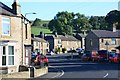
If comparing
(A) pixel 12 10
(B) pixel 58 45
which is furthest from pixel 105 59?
(B) pixel 58 45

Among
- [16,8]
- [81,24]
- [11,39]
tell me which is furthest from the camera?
[81,24]

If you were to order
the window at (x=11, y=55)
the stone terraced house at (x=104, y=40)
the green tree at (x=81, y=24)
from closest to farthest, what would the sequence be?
the window at (x=11, y=55)
the stone terraced house at (x=104, y=40)
the green tree at (x=81, y=24)

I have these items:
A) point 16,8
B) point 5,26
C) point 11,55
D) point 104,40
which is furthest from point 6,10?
point 104,40

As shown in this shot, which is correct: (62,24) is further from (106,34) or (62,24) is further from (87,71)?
(87,71)

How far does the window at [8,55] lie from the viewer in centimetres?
3095

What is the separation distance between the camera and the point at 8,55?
103ft

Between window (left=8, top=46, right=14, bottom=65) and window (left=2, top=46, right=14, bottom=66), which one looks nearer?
window (left=2, top=46, right=14, bottom=66)

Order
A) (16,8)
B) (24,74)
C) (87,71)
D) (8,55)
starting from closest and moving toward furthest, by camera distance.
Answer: (24,74) < (8,55) < (16,8) < (87,71)

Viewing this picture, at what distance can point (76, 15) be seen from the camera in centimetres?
17612

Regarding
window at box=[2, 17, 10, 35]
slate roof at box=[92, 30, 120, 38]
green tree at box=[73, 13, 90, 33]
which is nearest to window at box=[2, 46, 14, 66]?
window at box=[2, 17, 10, 35]

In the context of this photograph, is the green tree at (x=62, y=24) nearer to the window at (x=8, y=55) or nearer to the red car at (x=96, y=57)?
the red car at (x=96, y=57)

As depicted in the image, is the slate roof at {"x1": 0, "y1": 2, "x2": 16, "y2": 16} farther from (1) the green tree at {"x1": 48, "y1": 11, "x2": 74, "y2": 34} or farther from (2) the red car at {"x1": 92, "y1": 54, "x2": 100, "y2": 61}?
(1) the green tree at {"x1": 48, "y1": 11, "x2": 74, "y2": 34}

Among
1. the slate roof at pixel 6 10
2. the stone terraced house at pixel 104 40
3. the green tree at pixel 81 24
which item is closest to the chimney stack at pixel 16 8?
the slate roof at pixel 6 10

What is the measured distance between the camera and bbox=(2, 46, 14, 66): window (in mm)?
30953
